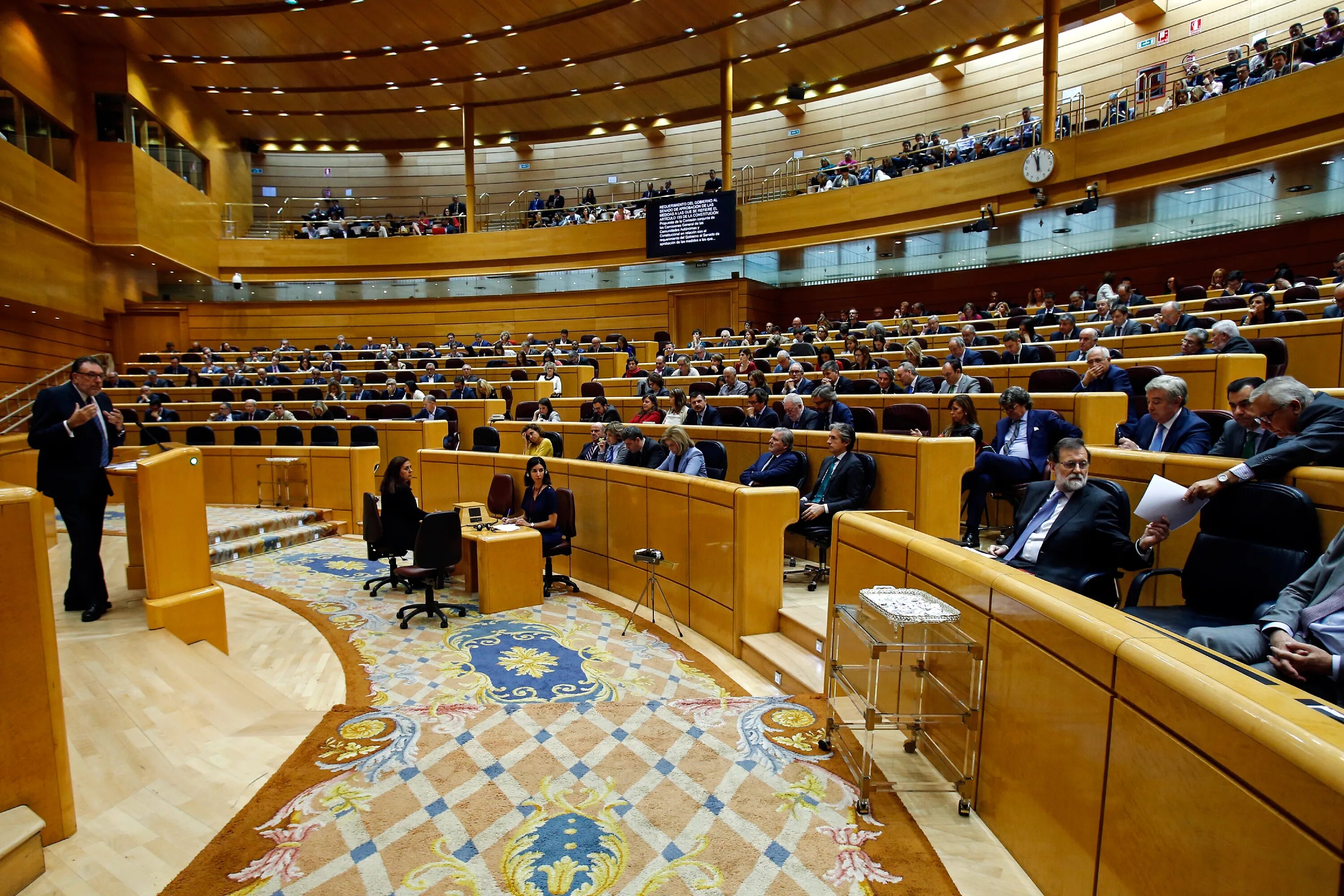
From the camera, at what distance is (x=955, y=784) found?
7.43 ft

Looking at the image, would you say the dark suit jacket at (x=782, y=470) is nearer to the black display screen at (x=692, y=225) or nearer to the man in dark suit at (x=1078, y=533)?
the man in dark suit at (x=1078, y=533)

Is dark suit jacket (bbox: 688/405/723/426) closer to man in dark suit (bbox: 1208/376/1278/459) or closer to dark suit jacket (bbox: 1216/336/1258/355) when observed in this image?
dark suit jacket (bbox: 1216/336/1258/355)

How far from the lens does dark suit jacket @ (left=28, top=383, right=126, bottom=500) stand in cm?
375

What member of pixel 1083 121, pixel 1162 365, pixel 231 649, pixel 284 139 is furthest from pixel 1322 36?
pixel 284 139

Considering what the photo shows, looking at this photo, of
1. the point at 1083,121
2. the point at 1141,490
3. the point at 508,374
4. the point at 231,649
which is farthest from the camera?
the point at 508,374

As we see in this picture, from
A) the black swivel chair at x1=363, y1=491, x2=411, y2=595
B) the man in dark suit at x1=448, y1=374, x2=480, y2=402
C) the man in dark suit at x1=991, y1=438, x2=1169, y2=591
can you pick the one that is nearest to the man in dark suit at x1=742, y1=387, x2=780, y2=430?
the black swivel chair at x1=363, y1=491, x2=411, y2=595

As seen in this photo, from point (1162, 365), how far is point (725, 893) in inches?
206

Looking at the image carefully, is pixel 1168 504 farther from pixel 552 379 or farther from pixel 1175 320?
pixel 552 379

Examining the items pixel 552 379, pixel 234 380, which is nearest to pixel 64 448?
pixel 552 379

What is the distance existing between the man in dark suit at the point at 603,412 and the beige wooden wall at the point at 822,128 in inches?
380

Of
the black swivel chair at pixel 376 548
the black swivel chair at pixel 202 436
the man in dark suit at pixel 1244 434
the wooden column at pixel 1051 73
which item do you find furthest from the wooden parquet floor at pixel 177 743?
the wooden column at pixel 1051 73

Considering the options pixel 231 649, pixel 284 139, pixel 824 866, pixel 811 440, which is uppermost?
pixel 284 139

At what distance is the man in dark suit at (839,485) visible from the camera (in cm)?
460

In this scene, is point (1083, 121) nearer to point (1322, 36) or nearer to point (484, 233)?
point (1322, 36)
